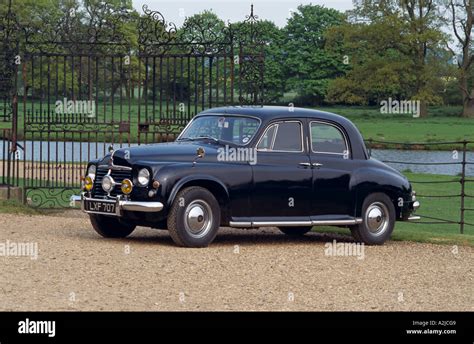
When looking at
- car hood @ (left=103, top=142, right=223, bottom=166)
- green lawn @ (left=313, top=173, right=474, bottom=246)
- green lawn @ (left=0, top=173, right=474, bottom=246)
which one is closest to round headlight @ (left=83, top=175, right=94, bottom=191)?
car hood @ (left=103, top=142, right=223, bottom=166)

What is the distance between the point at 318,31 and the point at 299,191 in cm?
7256

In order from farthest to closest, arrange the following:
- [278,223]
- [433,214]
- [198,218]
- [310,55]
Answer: [310,55] < [433,214] < [278,223] < [198,218]

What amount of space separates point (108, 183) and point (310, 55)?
67761 mm

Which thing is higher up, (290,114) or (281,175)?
(290,114)

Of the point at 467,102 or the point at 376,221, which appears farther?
the point at 467,102

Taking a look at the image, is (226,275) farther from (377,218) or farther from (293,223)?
(377,218)

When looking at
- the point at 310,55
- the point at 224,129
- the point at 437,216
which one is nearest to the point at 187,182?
the point at 224,129

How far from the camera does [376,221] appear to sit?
1523 cm

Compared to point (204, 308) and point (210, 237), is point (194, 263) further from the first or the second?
point (204, 308)

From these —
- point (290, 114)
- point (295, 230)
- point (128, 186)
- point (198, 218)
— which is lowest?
point (295, 230)

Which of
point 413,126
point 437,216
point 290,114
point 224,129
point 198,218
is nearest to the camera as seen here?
point 198,218

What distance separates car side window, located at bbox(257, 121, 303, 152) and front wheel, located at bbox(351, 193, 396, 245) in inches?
47.3

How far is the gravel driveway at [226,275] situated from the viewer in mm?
10422
